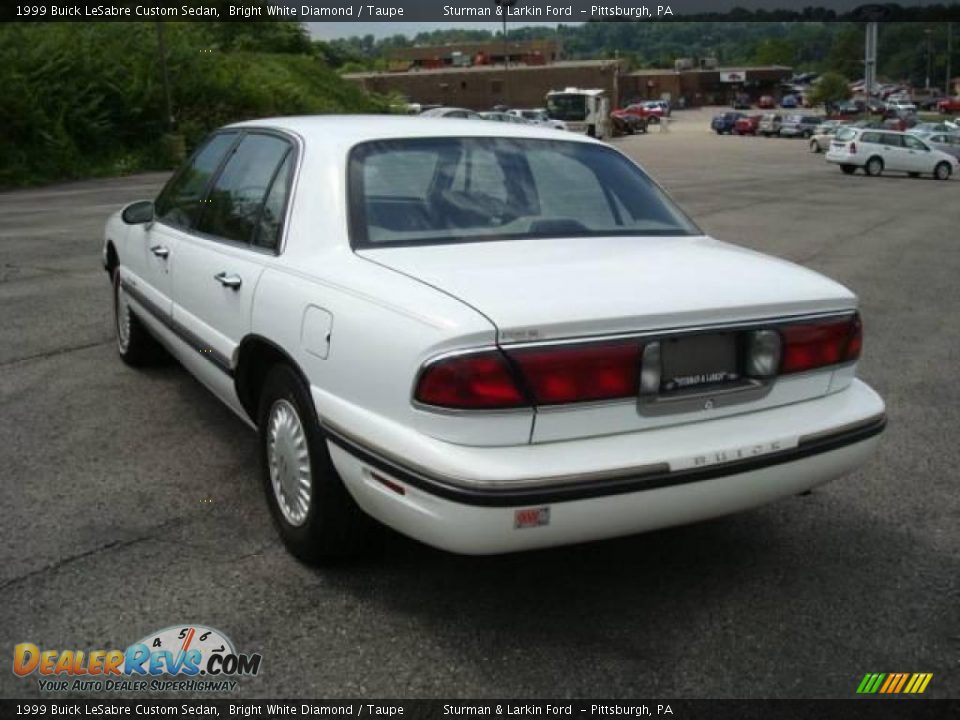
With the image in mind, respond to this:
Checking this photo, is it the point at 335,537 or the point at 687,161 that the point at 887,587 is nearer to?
the point at 335,537

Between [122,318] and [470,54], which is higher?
[470,54]

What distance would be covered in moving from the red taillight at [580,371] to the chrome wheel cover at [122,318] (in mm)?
3784

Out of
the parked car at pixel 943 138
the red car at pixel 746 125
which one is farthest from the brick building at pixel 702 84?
the parked car at pixel 943 138

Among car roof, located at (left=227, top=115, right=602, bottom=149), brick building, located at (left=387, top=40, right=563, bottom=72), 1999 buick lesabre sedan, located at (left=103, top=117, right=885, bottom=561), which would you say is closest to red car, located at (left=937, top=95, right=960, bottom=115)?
brick building, located at (left=387, top=40, right=563, bottom=72)

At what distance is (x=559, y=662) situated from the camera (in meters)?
2.97

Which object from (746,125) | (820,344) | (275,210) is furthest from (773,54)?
(820,344)

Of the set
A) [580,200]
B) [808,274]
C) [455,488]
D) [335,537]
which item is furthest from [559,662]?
[580,200]

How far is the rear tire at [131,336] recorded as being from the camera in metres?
6.01

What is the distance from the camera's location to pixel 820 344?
3.34m

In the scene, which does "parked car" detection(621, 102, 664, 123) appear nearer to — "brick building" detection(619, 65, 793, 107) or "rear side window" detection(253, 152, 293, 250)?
"brick building" detection(619, 65, 793, 107)

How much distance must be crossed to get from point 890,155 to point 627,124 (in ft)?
113

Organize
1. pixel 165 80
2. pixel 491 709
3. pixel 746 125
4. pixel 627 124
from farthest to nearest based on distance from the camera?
pixel 746 125, pixel 627 124, pixel 165 80, pixel 491 709

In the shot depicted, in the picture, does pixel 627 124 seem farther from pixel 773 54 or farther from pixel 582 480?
pixel 773 54

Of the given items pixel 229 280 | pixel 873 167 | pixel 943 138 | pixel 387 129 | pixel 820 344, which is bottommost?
pixel 873 167
